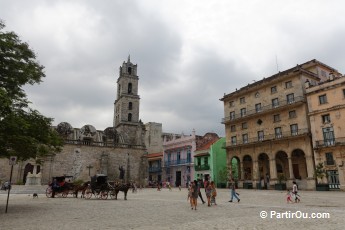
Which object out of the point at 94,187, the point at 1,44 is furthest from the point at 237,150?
the point at 1,44

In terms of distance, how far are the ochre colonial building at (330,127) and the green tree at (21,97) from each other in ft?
99.2

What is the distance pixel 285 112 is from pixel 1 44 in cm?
3465

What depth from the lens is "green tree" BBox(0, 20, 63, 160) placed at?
1274 cm

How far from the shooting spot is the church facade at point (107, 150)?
4181 cm

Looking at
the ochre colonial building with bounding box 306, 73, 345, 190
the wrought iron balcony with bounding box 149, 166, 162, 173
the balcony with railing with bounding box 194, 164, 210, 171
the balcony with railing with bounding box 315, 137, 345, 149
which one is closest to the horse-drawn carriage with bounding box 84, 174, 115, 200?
the ochre colonial building with bounding box 306, 73, 345, 190

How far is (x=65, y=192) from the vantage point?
23.6 metres

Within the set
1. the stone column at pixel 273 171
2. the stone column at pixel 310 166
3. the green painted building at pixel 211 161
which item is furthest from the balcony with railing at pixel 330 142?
the green painted building at pixel 211 161

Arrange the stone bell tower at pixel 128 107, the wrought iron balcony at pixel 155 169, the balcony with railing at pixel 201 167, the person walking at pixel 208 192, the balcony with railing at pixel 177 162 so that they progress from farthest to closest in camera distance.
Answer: the wrought iron balcony at pixel 155 169
the stone bell tower at pixel 128 107
the balcony with railing at pixel 177 162
the balcony with railing at pixel 201 167
the person walking at pixel 208 192

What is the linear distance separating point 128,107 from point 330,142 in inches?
1502

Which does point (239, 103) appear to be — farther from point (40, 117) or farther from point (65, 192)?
point (40, 117)

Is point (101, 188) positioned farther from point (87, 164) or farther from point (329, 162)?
point (87, 164)

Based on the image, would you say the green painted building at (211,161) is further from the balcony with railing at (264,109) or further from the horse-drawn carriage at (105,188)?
the horse-drawn carriage at (105,188)

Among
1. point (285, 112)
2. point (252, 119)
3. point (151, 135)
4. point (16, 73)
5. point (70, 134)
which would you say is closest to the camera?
point (16, 73)

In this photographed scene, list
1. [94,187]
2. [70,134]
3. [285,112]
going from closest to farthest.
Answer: [94,187] → [285,112] → [70,134]
